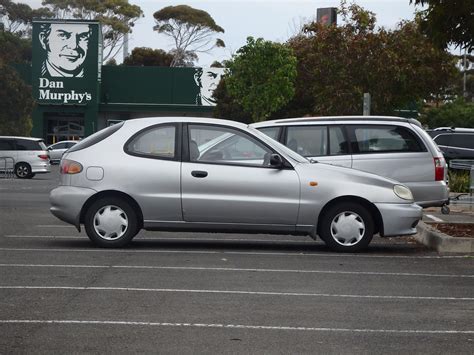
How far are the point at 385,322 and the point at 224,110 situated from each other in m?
60.4

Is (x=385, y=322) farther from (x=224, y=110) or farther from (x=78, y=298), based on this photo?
(x=224, y=110)

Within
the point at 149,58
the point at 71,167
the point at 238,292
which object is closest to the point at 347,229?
the point at 71,167

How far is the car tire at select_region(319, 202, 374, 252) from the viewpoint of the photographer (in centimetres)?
1365

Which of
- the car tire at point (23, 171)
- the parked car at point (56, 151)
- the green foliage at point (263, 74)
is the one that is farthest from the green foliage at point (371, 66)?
the parked car at point (56, 151)

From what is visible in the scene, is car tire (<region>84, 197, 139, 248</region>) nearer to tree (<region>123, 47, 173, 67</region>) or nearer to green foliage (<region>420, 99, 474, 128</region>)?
green foliage (<region>420, 99, 474, 128</region>)

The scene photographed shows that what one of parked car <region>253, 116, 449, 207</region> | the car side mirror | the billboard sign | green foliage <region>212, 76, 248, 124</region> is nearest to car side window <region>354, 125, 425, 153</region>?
parked car <region>253, 116, 449, 207</region>

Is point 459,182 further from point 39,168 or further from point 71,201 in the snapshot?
point 39,168

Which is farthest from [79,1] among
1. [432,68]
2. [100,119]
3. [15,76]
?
[432,68]

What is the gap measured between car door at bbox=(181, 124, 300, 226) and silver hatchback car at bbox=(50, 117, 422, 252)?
0.5 inches

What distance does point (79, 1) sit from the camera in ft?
309

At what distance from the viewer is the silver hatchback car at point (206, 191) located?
13.5m

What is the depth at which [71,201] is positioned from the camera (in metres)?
13.6

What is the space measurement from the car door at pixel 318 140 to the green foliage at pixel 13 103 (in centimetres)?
5139

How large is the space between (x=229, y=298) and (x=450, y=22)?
820 centimetres
